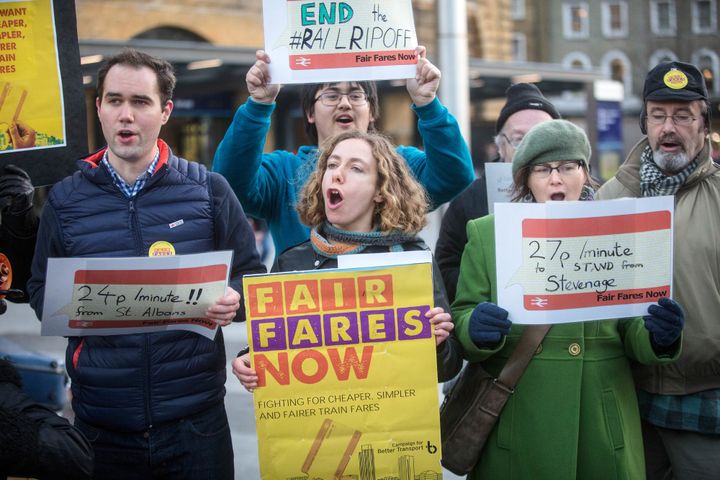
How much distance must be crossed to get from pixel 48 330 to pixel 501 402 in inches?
57.2

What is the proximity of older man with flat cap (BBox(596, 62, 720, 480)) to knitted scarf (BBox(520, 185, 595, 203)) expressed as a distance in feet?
0.72

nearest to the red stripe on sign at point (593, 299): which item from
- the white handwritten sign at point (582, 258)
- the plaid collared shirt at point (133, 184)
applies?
the white handwritten sign at point (582, 258)

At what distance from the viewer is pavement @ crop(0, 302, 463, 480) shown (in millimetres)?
5979

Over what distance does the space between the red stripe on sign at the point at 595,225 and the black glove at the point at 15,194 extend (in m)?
1.67

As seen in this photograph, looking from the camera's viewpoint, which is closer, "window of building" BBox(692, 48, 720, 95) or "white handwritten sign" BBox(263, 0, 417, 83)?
"white handwritten sign" BBox(263, 0, 417, 83)

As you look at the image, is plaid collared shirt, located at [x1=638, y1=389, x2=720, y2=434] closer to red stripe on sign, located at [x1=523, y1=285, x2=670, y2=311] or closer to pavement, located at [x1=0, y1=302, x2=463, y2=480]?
red stripe on sign, located at [x1=523, y1=285, x2=670, y2=311]

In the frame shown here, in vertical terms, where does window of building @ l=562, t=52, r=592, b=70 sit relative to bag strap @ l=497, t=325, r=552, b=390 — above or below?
above

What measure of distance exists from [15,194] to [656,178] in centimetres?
223

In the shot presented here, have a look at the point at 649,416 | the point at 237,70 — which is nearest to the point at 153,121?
the point at 649,416

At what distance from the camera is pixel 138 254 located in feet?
9.89

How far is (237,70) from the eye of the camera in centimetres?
1891

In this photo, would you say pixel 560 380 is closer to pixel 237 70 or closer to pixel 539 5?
pixel 237 70

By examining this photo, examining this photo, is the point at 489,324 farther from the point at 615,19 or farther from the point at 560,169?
the point at 615,19

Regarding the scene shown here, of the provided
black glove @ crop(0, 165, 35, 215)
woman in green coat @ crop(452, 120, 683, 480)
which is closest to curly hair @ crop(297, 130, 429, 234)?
woman in green coat @ crop(452, 120, 683, 480)
